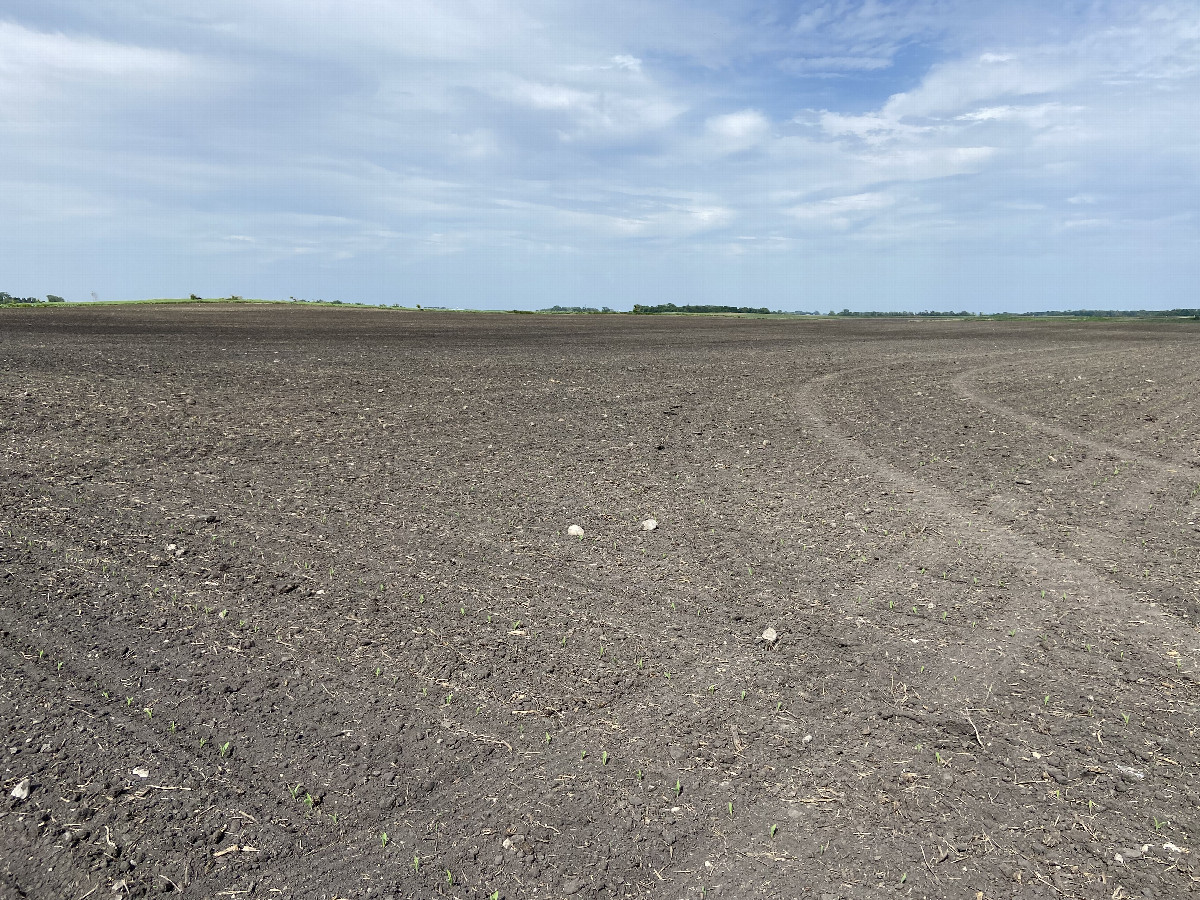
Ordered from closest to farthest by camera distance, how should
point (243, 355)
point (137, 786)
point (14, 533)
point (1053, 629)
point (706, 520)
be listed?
point (137, 786)
point (1053, 629)
point (14, 533)
point (706, 520)
point (243, 355)

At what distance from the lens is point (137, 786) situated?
12.3ft

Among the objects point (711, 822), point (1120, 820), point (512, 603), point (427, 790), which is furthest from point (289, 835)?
point (1120, 820)

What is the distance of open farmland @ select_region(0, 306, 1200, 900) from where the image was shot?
3.41 metres

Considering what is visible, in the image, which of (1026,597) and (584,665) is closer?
(584,665)

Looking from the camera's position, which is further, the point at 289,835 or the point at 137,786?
the point at 137,786

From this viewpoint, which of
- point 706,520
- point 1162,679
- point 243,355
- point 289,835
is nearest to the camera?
point 289,835

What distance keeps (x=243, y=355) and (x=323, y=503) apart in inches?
564

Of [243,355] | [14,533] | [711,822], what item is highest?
[243,355]

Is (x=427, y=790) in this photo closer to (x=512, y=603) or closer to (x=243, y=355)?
(x=512, y=603)

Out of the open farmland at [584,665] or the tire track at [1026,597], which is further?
the tire track at [1026,597]

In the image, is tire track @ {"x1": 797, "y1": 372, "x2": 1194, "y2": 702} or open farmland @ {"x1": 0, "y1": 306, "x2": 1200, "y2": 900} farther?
tire track @ {"x1": 797, "y1": 372, "x2": 1194, "y2": 702}

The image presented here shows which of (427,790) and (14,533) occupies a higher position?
(14,533)

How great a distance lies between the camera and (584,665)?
504cm

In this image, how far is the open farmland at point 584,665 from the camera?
3.41 metres
